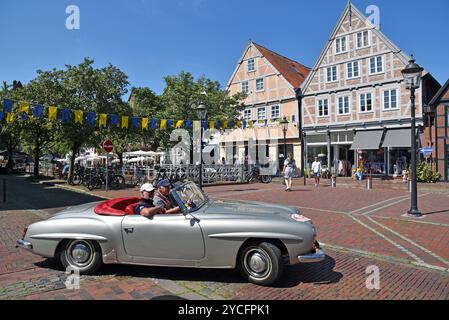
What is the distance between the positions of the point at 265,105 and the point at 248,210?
26.1 m

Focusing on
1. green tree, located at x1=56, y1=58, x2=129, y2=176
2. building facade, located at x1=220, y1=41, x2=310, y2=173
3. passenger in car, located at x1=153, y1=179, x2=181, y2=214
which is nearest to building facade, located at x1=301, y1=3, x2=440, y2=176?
building facade, located at x1=220, y1=41, x2=310, y2=173

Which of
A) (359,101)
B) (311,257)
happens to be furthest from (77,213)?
(359,101)

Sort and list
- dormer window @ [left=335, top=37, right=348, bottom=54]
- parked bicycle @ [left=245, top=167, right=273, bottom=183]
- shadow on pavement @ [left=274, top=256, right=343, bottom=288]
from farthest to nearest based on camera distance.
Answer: dormer window @ [left=335, top=37, right=348, bottom=54], parked bicycle @ [left=245, top=167, right=273, bottom=183], shadow on pavement @ [left=274, top=256, right=343, bottom=288]

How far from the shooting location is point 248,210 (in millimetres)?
4621

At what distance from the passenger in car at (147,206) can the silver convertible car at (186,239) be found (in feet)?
0.29

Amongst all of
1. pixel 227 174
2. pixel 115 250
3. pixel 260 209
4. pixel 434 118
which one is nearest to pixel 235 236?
pixel 260 209

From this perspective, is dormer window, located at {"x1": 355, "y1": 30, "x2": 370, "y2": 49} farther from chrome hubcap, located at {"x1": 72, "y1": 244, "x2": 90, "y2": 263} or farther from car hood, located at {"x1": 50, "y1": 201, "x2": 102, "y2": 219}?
chrome hubcap, located at {"x1": 72, "y1": 244, "x2": 90, "y2": 263}

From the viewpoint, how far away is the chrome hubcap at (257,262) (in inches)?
Result: 161

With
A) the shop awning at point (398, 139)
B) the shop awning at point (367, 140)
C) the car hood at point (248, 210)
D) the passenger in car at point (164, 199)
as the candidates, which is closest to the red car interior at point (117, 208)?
the passenger in car at point (164, 199)

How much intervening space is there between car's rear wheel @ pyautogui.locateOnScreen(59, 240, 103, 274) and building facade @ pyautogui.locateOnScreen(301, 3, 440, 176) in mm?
20984

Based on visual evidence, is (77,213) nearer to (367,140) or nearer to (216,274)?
(216,274)

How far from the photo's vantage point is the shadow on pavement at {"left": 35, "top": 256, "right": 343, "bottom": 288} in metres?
4.34

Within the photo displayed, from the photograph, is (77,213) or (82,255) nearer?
(82,255)

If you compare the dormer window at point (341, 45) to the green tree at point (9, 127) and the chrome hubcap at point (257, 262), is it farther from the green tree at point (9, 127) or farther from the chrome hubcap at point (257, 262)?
the chrome hubcap at point (257, 262)
